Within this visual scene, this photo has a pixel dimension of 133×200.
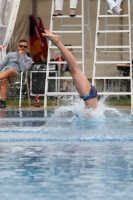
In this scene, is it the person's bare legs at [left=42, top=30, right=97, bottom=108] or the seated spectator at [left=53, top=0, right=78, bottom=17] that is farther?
the seated spectator at [left=53, top=0, right=78, bottom=17]

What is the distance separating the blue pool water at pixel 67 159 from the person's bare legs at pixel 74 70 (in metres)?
0.42

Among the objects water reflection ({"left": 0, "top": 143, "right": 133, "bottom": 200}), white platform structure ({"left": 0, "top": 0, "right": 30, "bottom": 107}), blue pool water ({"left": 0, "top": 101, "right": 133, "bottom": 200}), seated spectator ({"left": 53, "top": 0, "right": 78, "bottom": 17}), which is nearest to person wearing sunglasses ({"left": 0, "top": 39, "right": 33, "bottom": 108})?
white platform structure ({"left": 0, "top": 0, "right": 30, "bottom": 107})

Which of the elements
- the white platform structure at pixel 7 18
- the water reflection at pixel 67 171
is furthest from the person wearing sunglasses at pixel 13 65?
the water reflection at pixel 67 171

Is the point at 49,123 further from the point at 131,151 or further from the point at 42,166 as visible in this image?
the point at 42,166

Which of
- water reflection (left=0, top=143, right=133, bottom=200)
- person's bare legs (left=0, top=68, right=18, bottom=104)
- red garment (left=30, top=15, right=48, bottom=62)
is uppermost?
red garment (left=30, top=15, right=48, bottom=62)

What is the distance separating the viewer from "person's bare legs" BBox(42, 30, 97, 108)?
1031 cm

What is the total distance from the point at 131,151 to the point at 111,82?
42.6 feet

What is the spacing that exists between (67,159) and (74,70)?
4181 mm

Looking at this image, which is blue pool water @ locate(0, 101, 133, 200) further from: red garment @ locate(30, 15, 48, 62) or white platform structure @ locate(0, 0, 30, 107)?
red garment @ locate(30, 15, 48, 62)

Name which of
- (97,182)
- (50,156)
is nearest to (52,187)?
(97,182)

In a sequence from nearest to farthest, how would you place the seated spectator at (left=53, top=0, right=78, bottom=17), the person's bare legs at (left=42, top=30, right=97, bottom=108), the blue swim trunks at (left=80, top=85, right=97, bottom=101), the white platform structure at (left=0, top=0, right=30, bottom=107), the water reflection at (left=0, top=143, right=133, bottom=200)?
the water reflection at (left=0, top=143, right=133, bottom=200) < the person's bare legs at (left=42, top=30, right=97, bottom=108) < the blue swim trunks at (left=80, top=85, right=97, bottom=101) < the seated spectator at (left=53, top=0, right=78, bottom=17) < the white platform structure at (left=0, top=0, right=30, bottom=107)

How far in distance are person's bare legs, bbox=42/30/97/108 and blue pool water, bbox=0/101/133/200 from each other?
1.38 ft

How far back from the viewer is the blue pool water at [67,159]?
4.88 meters

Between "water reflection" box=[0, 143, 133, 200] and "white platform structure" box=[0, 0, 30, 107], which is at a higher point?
"white platform structure" box=[0, 0, 30, 107]
